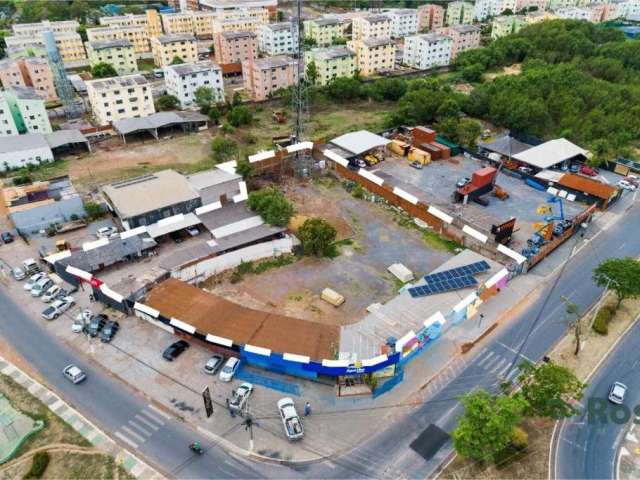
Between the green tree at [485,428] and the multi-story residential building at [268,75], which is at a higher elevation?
the multi-story residential building at [268,75]

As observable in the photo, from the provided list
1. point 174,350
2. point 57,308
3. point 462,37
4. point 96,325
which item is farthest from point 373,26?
point 174,350

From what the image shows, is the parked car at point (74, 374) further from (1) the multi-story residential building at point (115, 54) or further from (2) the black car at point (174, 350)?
(1) the multi-story residential building at point (115, 54)

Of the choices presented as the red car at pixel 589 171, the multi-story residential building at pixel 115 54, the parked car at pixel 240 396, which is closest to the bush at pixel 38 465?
the parked car at pixel 240 396

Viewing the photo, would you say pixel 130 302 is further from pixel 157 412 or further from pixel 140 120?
pixel 140 120

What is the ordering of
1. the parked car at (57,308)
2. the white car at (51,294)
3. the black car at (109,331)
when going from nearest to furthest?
the black car at (109,331), the parked car at (57,308), the white car at (51,294)

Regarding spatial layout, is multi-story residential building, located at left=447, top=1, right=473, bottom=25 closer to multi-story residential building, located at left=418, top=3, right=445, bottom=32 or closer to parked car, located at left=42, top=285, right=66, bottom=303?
multi-story residential building, located at left=418, top=3, right=445, bottom=32

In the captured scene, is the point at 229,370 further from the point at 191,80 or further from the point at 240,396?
the point at 191,80

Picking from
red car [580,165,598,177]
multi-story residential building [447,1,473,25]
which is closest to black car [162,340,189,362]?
red car [580,165,598,177]
